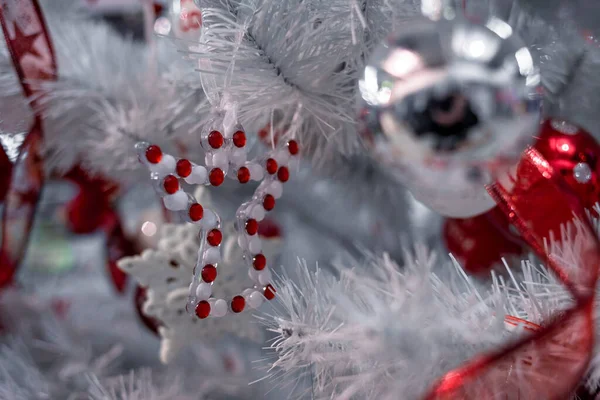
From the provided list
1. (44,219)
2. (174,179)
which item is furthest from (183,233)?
(44,219)

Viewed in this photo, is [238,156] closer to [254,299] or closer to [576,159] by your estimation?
[254,299]

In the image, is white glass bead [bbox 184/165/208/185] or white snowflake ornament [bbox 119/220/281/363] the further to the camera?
white snowflake ornament [bbox 119/220/281/363]

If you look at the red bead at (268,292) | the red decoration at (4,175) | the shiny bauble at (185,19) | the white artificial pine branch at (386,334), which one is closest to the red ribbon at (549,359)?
the white artificial pine branch at (386,334)

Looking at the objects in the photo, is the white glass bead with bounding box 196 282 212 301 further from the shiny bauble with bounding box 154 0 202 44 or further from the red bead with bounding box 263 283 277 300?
the shiny bauble with bounding box 154 0 202 44

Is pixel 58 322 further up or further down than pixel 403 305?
further down

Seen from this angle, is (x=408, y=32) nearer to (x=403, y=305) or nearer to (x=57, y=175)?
(x=403, y=305)

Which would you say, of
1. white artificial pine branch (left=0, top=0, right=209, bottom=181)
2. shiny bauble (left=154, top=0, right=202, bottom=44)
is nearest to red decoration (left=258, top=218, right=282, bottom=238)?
white artificial pine branch (left=0, top=0, right=209, bottom=181)

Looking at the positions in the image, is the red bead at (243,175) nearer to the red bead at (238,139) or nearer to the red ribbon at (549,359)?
the red bead at (238,139)
